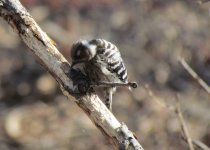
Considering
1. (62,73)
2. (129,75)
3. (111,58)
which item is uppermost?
(129,75)

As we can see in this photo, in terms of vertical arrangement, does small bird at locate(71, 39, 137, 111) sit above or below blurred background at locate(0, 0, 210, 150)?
below

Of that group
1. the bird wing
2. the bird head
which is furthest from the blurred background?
the bird head

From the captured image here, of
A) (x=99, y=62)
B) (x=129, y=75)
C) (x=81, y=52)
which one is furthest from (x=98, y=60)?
(x=129, y=75)

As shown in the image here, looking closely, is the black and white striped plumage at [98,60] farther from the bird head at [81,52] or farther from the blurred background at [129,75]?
the blurred background at [129,75]

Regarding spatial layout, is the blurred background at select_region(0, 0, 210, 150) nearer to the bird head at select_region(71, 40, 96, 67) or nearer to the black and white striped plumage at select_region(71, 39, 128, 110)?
the black and white striped plumage at select_region(71, 39, 128, 110)

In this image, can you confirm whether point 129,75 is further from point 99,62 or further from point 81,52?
point 81,52

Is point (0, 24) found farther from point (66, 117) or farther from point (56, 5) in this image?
point (66, 117)

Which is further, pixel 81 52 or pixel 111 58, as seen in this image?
pixel 111 58
